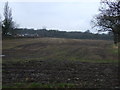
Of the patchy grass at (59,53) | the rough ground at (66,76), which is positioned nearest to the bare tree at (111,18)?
the patchy grass at (59,53)

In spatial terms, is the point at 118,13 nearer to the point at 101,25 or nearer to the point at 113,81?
the point at 101,25

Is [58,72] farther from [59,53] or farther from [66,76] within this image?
[59,53]

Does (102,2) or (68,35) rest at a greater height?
(102,2)

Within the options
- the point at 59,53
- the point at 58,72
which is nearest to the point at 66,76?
the point at 58,72

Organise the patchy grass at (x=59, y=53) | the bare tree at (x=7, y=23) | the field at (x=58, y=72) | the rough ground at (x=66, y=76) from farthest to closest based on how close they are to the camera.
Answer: the bare tree at (x=7, y=23) < the patchy grass at (x=59, y=53) < the rough ground at (x=66, y=76) < the field at (x=58, y=72)

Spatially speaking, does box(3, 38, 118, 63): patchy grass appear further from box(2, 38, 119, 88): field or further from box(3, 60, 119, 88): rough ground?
box(3, 60, 119, 88): rough ground

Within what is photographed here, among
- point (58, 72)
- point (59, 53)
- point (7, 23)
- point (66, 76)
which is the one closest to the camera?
point (66, 76)

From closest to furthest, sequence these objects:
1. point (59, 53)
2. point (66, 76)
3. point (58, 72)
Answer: point (66, 76) → point (58, 72) → point (59, 53)

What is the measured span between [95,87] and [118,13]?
27.6m

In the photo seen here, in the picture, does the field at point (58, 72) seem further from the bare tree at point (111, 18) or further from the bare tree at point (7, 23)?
the bare tree at point (7, 23)

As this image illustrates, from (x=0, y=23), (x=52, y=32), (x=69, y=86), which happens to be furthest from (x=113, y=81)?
(x=52, y=32)

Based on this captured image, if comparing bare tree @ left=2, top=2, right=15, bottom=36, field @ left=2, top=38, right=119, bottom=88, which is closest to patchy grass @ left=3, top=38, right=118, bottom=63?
field @ left=2, top=38, right=119, bottom=88

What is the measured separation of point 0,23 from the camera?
2657 inches

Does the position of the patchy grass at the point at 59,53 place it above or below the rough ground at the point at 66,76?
below
